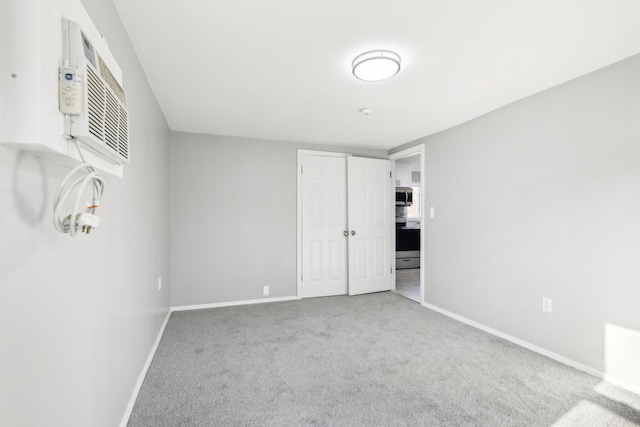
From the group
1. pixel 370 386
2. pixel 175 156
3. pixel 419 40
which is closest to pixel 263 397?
pixel 370 386

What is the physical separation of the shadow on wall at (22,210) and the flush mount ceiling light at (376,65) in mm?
1761

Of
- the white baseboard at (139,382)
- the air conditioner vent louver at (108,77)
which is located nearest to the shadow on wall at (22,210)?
the air conditioner vent louver at (108,77)

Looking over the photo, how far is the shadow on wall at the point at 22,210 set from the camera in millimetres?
679

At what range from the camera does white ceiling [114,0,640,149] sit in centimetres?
152

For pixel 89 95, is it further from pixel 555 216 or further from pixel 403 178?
pixel 403 178

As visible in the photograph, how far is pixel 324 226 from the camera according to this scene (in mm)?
4246

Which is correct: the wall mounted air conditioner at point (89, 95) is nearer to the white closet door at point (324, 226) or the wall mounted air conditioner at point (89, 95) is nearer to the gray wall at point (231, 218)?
the gray wall at point (231, 218)

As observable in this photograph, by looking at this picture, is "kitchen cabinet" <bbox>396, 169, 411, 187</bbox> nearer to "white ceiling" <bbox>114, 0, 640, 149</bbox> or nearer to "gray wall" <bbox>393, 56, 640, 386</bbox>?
"gray wall" <bbox>393, 56, 640, 386</bbox>

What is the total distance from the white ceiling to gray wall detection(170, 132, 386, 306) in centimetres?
90

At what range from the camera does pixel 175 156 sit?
11.9 ft

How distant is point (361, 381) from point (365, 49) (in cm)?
223

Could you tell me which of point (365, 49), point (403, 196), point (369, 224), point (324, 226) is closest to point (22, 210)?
point (365, 49)

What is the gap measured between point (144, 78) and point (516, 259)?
345cm

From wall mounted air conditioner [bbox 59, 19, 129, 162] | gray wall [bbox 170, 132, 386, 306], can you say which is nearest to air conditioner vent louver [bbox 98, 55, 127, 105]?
wall mounted air conditioner [bbox 59, 19, 129, 162]
